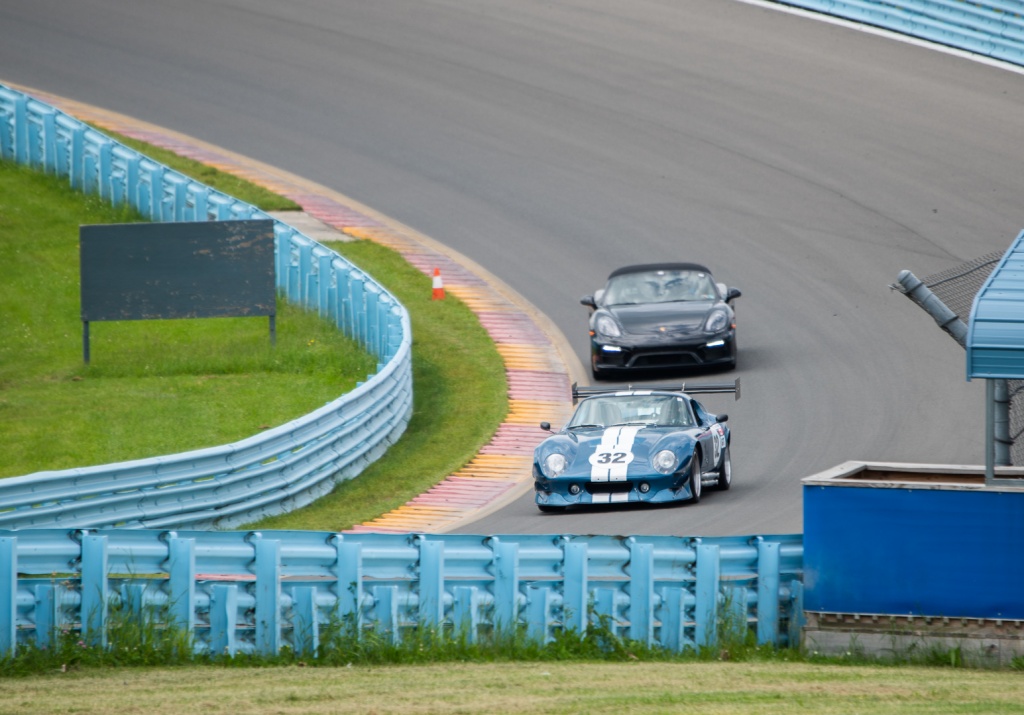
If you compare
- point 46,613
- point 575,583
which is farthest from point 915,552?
point 46,613

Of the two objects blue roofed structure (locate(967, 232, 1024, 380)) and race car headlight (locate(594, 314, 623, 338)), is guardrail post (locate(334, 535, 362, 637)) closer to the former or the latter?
blue roofed structure (locate(967, 232, 1024, 380))

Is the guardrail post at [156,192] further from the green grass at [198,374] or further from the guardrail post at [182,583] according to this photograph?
the guardrail post at [182,583]

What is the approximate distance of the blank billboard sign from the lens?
21750 millimetres

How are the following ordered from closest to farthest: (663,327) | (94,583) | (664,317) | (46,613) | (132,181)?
(46,613), (94,583), (663,327), (664,317), (132,181)

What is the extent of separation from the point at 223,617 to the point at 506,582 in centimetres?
176

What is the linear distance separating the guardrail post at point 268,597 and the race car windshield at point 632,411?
6.99 meters

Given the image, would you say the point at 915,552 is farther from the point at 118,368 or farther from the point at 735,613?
the point at 118,368

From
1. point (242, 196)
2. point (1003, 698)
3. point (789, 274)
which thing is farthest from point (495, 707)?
point (242, 196)

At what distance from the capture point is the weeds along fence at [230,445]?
13.3 metres

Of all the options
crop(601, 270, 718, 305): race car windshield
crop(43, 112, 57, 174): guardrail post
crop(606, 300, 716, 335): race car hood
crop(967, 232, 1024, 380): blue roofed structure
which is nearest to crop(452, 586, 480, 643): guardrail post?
crop(967, 232, 1024, 380): blue roofed structure

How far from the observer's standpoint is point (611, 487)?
580 inches

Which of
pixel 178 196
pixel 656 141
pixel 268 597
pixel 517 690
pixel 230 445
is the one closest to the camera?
pixel 517 690

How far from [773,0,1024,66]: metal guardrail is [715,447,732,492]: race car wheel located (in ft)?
65.6

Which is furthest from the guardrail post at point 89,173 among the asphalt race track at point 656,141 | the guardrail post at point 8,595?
the guardrail post at point 8,595
